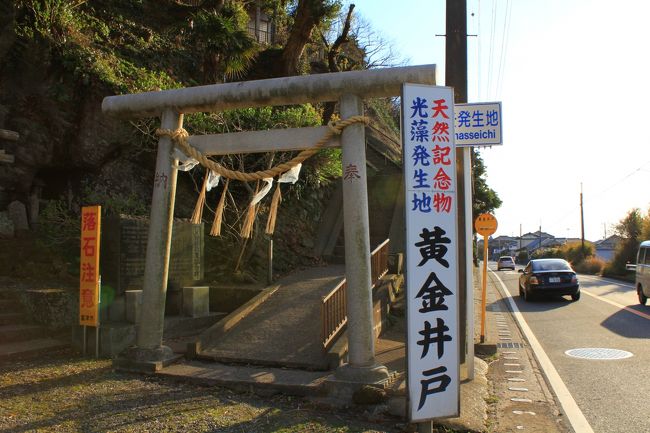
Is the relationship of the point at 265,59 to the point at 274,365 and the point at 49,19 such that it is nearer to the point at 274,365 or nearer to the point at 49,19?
the point at 49,19

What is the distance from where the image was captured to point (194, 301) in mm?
9000

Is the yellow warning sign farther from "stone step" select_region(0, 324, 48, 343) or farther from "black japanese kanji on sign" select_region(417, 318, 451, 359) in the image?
"stone step" select_region(0, 324, 48, 343)

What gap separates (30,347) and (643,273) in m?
15.6

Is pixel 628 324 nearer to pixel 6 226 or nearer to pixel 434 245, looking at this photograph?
pixel 434 245

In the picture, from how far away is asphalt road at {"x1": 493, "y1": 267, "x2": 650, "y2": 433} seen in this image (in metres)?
5.41

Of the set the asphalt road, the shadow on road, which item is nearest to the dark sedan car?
the asphalt road

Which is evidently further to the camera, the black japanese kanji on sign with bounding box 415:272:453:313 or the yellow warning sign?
the yellow warning sign

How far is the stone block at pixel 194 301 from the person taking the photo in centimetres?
898

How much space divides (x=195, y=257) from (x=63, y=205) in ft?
13.5

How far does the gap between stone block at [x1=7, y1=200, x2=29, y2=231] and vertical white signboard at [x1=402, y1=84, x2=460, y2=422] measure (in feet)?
32.7

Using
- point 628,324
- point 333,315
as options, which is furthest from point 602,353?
point 333,315

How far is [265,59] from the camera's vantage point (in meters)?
21.5

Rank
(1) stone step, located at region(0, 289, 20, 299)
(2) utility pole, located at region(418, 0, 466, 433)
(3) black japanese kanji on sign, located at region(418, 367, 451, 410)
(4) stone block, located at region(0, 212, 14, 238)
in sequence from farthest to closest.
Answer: (4) stone block, located at region(0, 212, 14, 238) < (1) stone step, located at region(0, 289, 20, 299) < (2) utility pole, located at region(418, 0, 466, 433) < (3) black japanese kanji on sign, located at region(418, 367, 451, 410)

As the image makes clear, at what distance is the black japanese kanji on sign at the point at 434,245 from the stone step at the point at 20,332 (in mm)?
6375
